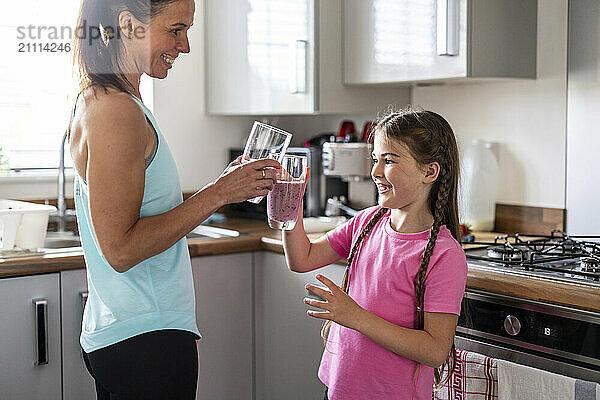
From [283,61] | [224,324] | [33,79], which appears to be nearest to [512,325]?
[224,324]

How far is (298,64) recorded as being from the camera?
2750 millimetres

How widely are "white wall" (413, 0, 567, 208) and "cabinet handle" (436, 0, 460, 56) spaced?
349 millimetres

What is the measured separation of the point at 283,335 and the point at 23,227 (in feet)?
2.90

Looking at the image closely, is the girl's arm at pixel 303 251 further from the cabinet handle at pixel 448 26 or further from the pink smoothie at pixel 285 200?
the cabinet handle at pixel 448 26

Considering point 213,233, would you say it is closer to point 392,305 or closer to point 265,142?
point 265,142

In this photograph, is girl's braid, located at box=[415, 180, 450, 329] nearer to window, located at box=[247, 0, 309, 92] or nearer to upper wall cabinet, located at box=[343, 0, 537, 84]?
upper wall cabinet, located at box=[343, 0, 537, 84]

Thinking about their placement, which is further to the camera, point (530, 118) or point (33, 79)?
point (33, 79)

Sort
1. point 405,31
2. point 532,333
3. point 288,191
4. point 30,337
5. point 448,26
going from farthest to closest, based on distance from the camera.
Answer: point 405,31 → point 448,26 → point 30,337 → point 532,333 → point 288,191

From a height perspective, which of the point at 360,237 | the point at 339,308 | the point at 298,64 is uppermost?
the point at 298,64

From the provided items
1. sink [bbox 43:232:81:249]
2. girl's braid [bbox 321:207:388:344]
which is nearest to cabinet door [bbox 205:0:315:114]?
sink [bbox 43:232:81:249]

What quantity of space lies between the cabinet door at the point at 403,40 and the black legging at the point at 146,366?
49.9 inches

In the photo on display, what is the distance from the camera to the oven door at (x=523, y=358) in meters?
1.67

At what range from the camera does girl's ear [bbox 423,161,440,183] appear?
62.5 inches

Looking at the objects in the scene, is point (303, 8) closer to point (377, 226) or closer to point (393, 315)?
point (377, 226)
